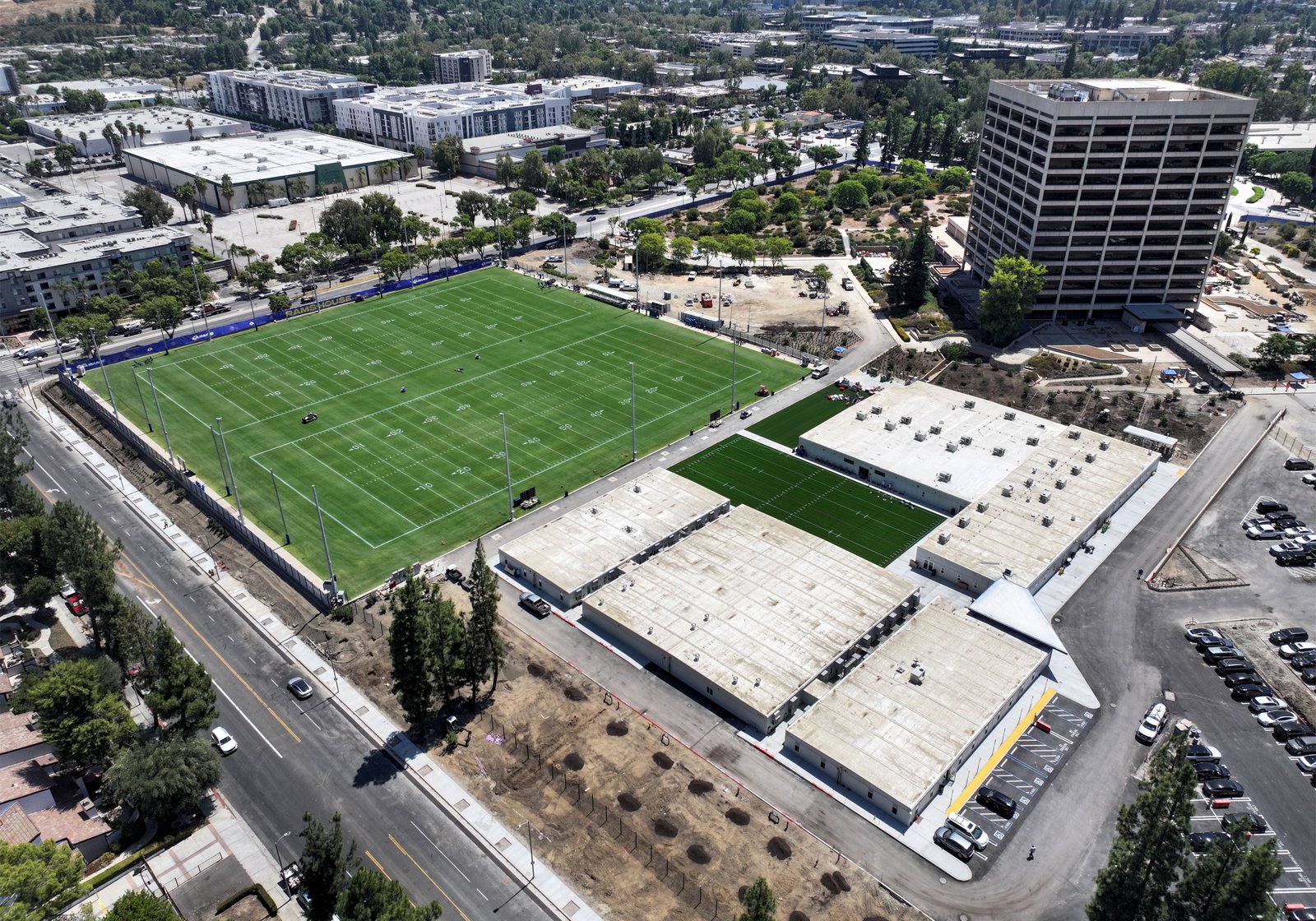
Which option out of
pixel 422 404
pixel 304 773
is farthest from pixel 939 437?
pixel 304 773

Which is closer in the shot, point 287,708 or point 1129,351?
point 287,708

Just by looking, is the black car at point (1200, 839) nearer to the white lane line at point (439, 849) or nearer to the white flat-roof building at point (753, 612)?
the white flat-roof building at point (753, 612)

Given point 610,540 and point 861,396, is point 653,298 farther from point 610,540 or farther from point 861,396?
point 610,540

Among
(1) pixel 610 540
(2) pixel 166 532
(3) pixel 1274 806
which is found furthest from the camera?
(2) pixel 166 532

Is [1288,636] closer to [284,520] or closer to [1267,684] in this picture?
[1267,684]

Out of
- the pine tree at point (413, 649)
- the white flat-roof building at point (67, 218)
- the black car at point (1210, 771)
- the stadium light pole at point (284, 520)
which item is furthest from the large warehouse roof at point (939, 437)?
the white flat-roof building at point (67, 218)

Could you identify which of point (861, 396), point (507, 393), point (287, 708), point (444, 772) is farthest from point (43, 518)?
point (861, 396)

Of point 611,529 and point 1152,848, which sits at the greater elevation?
point 1152,848
